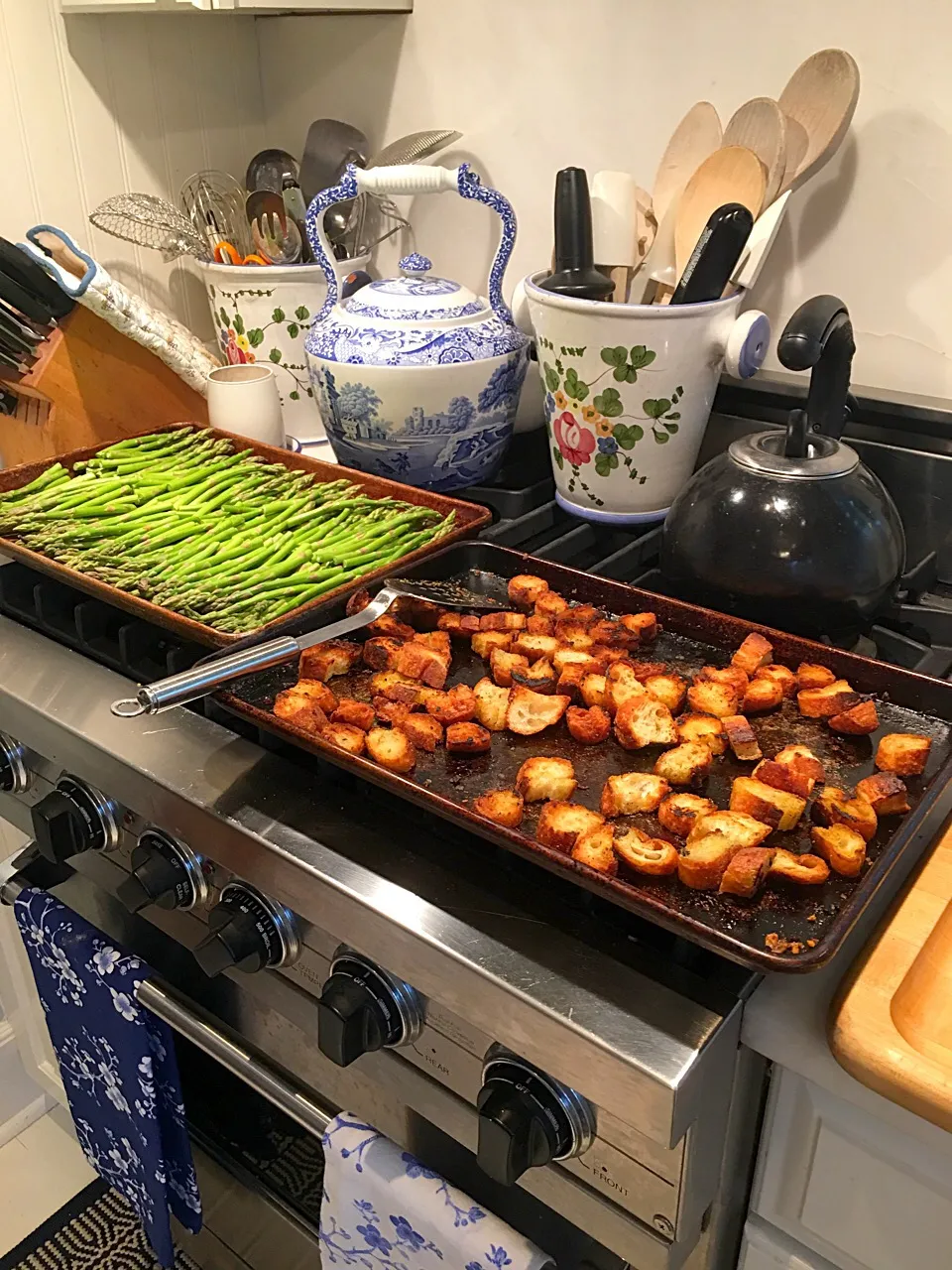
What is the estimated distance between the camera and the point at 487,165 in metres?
1.27

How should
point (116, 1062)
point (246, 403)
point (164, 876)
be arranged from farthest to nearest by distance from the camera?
point (246, 403) → point (116, 1062) → point (164, 876)

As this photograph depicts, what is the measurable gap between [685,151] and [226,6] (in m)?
0.52

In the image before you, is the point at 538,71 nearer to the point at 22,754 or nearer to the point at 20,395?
the point at 20,395

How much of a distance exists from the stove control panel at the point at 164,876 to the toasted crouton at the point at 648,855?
36 centimetres

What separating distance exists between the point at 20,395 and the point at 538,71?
0.74 metres

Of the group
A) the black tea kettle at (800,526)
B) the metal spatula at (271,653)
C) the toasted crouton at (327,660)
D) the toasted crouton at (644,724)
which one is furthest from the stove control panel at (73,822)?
the black tea kettle at (800,526)

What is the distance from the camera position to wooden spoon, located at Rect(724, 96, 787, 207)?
37.4 inches

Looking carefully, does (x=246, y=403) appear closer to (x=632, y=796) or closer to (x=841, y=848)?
(x=632, y=796)

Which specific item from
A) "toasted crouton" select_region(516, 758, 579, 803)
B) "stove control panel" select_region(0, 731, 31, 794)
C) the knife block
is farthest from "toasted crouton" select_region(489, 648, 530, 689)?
the knife block

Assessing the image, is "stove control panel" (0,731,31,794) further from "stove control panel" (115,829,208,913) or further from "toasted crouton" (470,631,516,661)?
"toasted crouton" (470,631,516,661)

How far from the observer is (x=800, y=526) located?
2.60 ft

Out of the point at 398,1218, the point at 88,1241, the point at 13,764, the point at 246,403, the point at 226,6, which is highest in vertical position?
the point at 226,6

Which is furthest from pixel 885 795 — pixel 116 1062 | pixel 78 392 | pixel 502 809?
pixel 78 392

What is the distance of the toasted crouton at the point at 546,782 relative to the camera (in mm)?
650
